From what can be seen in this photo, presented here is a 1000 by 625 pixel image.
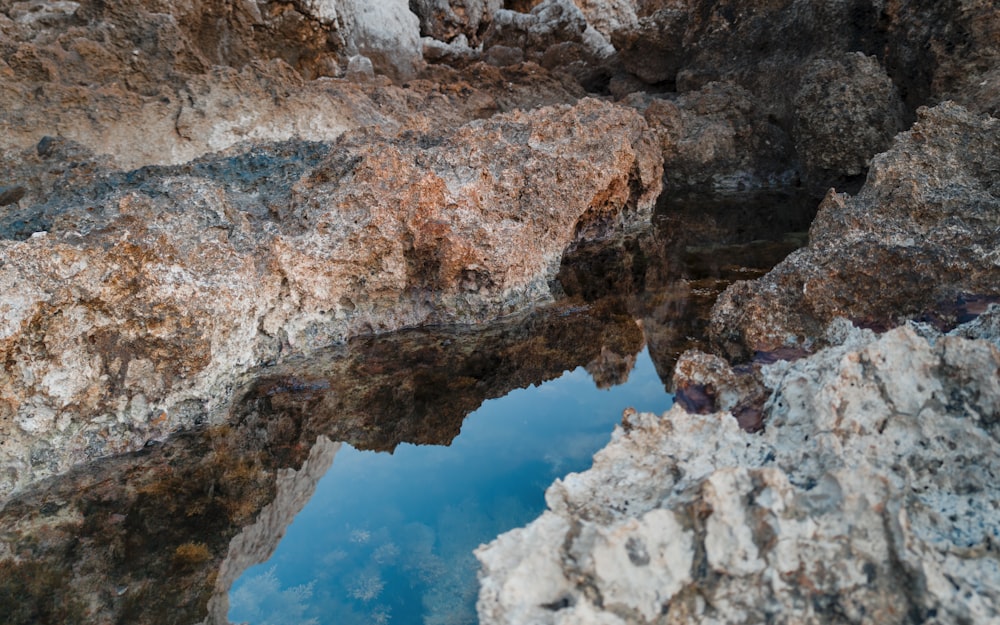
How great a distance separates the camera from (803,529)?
1910mm

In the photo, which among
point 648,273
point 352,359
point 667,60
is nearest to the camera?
point 352,359

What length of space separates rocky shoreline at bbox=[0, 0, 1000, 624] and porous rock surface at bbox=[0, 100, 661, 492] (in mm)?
23

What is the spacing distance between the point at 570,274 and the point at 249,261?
362 centimetres

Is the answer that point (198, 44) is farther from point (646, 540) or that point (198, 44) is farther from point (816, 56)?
point (646, 540)

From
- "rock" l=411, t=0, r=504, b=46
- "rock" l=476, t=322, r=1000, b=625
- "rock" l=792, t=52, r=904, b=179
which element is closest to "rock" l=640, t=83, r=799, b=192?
"rock" l=792, t=52, r=904, b=179

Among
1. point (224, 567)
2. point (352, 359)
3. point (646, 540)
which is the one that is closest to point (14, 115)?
point (352, 359)

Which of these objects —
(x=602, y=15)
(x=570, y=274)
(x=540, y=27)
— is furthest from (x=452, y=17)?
(x=570, y=274)

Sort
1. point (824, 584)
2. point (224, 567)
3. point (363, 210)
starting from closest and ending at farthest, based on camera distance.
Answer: point (824, 584) < point (224, 567) < point (363, 210)

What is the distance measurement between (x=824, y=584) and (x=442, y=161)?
17.1 ft

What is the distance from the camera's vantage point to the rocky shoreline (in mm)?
1938

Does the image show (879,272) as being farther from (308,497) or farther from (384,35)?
(384,35)

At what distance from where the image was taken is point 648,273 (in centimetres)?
757

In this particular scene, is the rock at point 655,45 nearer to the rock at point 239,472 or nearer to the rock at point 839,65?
the rock at point 839,65

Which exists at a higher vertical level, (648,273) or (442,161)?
(442,161)
